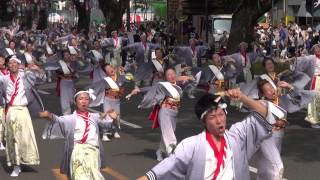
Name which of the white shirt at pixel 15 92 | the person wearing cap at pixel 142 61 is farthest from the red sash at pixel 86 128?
the person wearing cap at pixel 142 61

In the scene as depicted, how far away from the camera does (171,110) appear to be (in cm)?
1102

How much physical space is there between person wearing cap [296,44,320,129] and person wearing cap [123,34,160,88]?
3.90 meters

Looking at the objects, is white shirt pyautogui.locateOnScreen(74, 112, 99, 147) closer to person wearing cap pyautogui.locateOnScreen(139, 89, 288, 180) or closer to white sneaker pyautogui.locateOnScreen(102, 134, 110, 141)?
person wearing cap pyautogui.locateOnScreen(139, 89, 288, 180)

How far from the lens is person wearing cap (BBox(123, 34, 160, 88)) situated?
16672 mm

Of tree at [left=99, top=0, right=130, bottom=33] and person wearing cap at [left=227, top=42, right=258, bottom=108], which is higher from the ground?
tree at [left=99, top=0, right=130, bottom=33]

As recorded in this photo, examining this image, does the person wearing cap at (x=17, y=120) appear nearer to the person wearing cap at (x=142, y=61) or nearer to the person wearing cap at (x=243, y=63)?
the person wearing cap at (x=142, y=61)

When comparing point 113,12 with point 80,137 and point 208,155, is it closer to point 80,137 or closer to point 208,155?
point 80,137

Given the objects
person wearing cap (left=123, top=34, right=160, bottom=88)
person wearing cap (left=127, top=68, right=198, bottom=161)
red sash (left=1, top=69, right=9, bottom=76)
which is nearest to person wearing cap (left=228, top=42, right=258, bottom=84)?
person wearing cap (left=123, top=34, right=160, bottom=88)

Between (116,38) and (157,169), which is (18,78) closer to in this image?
(157,169)

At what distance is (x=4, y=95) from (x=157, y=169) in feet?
18.9

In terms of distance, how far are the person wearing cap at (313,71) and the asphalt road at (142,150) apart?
1.02 feet

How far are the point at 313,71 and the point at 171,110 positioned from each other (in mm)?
4253

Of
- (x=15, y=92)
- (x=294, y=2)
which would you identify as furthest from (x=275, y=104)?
(x=294, y=2)

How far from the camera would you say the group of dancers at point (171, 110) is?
493 centimetres
